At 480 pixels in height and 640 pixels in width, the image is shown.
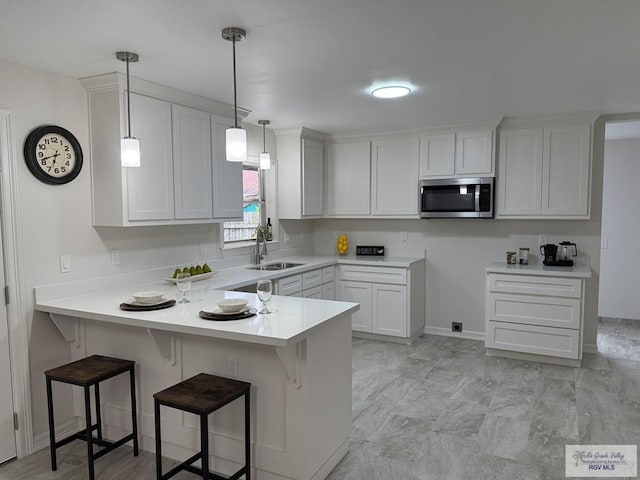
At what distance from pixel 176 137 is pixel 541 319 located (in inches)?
140

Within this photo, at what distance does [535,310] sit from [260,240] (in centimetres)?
277

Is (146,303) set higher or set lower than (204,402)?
higher

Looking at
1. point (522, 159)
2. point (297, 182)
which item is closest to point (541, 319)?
point (522, 159)

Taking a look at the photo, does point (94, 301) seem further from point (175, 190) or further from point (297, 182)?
point (297, 182)

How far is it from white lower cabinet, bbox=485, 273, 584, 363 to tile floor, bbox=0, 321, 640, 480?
18cm

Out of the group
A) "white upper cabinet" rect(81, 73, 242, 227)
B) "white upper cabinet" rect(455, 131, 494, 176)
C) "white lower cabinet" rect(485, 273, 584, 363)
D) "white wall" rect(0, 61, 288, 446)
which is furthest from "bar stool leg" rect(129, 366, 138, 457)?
"white upper cabinet" rect(455, 131, 494, 176)

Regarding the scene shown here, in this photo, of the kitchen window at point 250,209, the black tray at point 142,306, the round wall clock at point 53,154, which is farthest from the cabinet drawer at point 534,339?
the round wall clock at point 53,154

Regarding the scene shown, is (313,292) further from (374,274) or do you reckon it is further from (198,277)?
(198,277)

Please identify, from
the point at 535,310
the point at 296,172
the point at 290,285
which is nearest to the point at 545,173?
the point at 535,310

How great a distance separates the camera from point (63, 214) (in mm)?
2920

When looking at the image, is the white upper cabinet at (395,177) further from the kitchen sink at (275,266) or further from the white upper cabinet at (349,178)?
the kitchen sink at (275,266)

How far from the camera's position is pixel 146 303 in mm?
2664

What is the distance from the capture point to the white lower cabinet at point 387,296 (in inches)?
189

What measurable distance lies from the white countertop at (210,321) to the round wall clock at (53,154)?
792 millimetres
